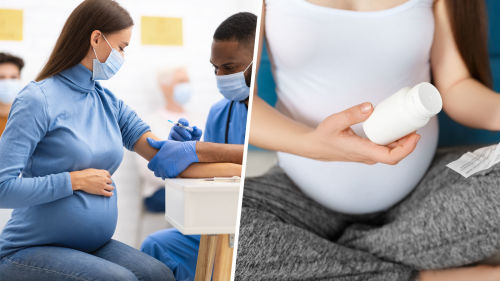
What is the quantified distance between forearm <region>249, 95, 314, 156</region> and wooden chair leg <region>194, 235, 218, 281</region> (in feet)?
0.86

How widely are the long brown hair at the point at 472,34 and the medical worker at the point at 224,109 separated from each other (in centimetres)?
35

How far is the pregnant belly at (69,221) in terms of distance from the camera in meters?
0.64

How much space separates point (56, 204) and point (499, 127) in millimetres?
687

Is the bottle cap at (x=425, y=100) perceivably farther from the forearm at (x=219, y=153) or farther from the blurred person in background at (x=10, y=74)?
the blurred person in background at (x=10, y=74)

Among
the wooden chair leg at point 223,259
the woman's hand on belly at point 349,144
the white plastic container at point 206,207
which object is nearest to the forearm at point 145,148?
the white plastic container at point 206,207

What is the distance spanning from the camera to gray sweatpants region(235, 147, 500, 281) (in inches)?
19.2

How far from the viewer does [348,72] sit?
0.54 metres

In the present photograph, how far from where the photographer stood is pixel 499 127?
0.54 m

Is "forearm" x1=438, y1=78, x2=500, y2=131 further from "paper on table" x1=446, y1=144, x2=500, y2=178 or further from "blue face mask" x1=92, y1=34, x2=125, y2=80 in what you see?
"blue face mask" x1=92, y1=34, x2=125, y2=80

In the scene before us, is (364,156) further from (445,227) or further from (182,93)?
(182,93)

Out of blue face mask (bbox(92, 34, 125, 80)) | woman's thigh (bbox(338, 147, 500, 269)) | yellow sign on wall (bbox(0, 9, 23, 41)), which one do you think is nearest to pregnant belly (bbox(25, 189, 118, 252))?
blue face mask (bbox(92, 34, 125, 80))

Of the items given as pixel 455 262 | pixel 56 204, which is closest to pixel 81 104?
pixel 56 204

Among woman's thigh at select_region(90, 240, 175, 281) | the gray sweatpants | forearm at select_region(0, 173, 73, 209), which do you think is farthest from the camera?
woman's thigh at select_region(90, 240, 175, 281)

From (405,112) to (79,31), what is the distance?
57cm
